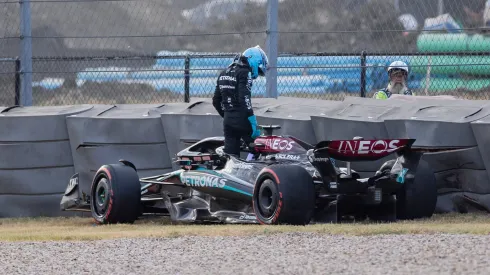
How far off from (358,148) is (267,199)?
0.98 m

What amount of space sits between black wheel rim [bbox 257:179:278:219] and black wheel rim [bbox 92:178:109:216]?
2129 mm

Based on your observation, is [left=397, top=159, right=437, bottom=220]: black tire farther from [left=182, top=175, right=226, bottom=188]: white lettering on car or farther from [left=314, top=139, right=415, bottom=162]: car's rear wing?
[left=182, top=175, right=226, bottom=188]: white lettering on car

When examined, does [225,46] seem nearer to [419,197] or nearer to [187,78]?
[187,78]

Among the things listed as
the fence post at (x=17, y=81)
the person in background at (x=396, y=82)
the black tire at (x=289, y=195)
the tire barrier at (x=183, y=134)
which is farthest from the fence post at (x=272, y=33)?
the fence post at (x=17, y=81)

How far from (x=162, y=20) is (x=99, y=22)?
0.87 m

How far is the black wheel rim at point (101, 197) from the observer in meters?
11.1

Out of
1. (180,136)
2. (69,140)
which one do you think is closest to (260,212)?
(180,136)

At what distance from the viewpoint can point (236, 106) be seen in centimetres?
1069

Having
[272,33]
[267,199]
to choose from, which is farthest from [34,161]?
[267,199]

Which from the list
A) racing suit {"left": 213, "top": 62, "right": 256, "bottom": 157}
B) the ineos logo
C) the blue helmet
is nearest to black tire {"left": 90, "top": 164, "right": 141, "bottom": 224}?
racing suit {"left": 213, "top": 62, "right": 256, "bottom": 157}

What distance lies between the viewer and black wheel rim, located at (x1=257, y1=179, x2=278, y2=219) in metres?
9.36

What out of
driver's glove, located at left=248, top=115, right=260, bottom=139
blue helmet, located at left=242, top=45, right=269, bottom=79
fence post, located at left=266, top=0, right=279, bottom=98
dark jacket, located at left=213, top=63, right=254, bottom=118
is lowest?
driver's glove, located at left=248, top=115, right=260, bottom=139

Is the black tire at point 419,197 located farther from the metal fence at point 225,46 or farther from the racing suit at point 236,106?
the metal fence at point 225,46

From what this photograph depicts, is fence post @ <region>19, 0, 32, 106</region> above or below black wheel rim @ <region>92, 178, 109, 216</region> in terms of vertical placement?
above
